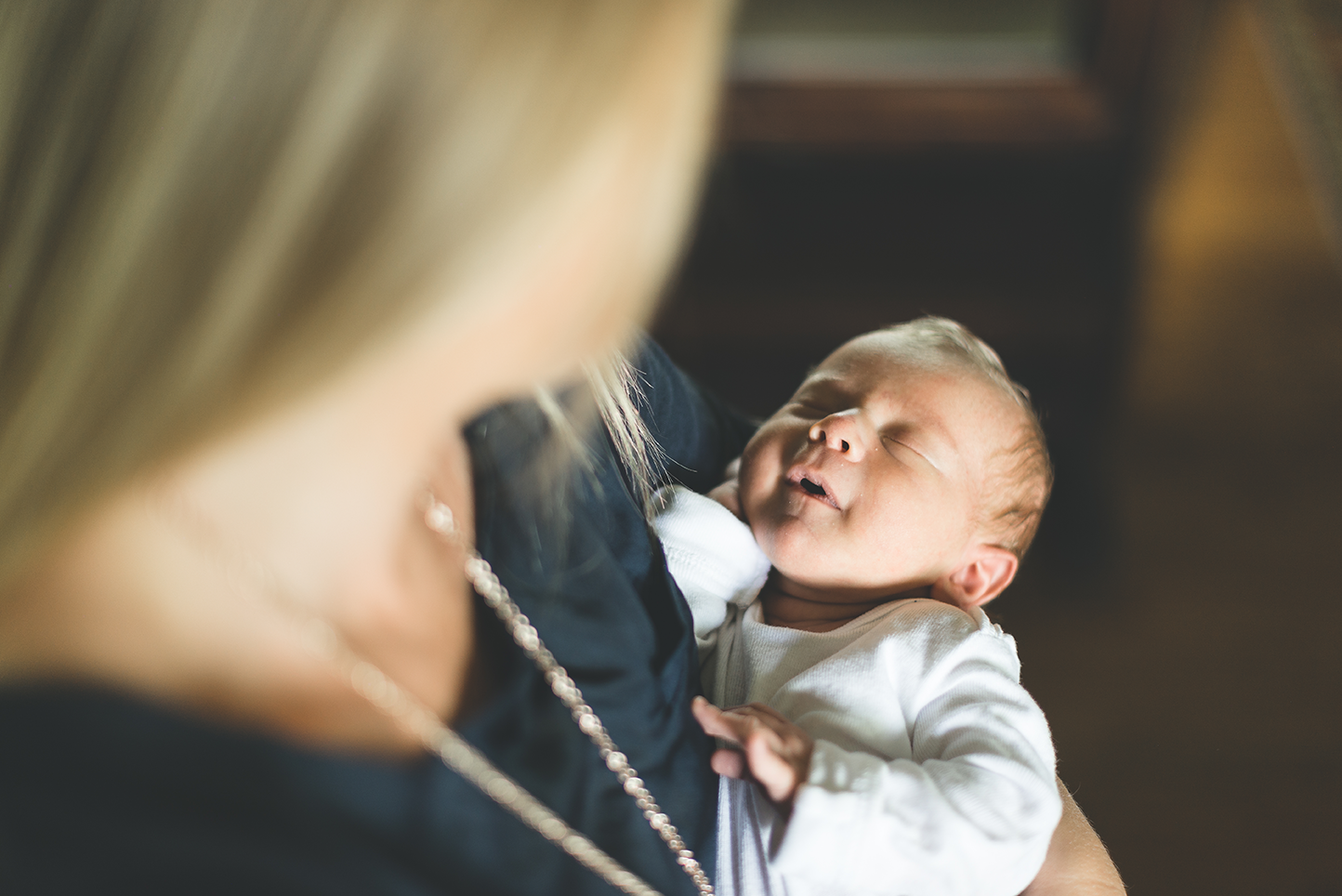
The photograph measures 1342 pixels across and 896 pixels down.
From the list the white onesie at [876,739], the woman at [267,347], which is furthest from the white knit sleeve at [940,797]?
the woman at [267,347]

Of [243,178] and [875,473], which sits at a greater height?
[243,178]

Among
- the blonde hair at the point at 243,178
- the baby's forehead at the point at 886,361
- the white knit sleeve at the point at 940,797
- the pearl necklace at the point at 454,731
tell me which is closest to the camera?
the blonde hair at the point at 243,178

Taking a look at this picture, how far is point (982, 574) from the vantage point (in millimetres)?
973

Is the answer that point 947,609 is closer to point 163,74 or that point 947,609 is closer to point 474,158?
point 474,158

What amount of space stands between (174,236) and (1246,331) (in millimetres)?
2946

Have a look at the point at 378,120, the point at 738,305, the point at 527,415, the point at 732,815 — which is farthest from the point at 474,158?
the point at 738,305

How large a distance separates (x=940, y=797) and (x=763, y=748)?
0.43ft

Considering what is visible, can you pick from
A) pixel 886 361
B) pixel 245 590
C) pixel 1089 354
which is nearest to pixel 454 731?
pixel 245 590

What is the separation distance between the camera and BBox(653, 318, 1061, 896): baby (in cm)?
67

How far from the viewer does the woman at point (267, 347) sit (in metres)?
0.43

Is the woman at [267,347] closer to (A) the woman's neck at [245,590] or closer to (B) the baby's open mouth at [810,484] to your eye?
(A) the woman's neck at [245,590]

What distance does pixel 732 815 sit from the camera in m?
0.72

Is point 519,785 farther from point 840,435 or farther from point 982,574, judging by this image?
point 982,574

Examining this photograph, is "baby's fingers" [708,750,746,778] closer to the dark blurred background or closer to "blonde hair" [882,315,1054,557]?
"blonde hair" [882,315,1054,557]
